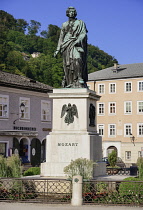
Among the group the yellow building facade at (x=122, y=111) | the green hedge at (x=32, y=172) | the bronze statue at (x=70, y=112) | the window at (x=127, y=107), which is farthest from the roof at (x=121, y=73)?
the bronze statue at (x=70, y=112)

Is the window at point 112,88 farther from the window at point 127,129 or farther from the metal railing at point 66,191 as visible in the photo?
the metal railing at point 66,191

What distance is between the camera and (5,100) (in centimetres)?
3806

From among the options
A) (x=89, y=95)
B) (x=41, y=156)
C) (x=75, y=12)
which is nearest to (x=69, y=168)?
(x=89, y=95)

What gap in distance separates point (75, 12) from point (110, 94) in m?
45.7

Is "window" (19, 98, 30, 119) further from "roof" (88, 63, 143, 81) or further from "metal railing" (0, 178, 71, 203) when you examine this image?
"metal railing" (0, 178, 71, 203)

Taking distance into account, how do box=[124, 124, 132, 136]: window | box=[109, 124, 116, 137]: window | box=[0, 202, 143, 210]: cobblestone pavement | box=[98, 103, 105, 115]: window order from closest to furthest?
box=[0, 202, 143, 210]: cobblestone pavement < box=[124, 124, 132, 136]: window < box=[109, 124, 116, 137]: window < box=[98, 103, 105, 115]: window

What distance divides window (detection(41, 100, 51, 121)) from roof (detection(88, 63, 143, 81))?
21.3 metres

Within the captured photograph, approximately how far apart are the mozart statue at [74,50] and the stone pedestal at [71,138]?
0.63m

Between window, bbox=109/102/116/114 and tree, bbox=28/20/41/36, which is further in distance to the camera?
tree, bbox=28/20/41/36

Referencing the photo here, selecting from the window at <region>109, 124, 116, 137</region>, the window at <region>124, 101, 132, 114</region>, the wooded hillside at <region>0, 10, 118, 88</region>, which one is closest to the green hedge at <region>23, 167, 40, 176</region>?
the window at <region>124, 101, 132, 114</region>

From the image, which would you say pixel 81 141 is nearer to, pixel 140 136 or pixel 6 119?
pixel 6 119

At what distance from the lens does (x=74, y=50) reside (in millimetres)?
16953

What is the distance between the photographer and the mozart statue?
664 inches

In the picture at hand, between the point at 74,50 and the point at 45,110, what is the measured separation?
25.8m
